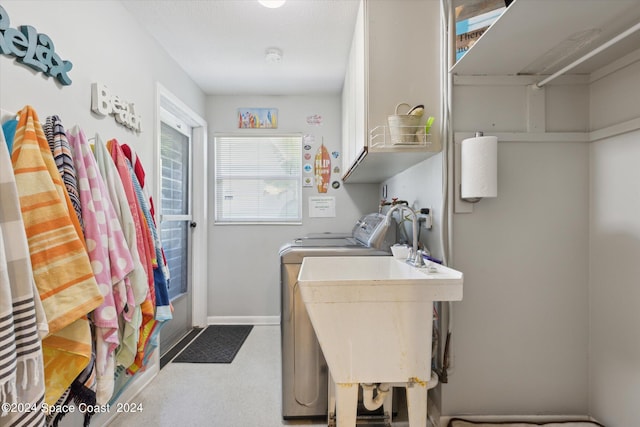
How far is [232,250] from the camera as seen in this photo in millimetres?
3141

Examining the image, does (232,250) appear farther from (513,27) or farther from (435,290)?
(513,27)

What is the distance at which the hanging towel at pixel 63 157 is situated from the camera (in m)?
1.17

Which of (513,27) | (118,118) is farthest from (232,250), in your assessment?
(513,27)

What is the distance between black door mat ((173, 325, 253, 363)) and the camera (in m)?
2.39

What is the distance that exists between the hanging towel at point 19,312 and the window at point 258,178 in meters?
2.25

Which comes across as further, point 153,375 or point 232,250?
point 232,250

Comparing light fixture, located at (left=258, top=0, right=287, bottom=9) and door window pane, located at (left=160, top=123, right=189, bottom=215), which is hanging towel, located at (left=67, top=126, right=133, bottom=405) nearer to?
light fixture, located at (left=258, top=0, right=287, bottom=9)

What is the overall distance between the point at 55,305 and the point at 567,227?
7.03 feet

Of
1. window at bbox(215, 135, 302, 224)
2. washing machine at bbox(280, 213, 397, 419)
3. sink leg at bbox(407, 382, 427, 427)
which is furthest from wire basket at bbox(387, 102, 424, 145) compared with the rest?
window at bbox(215, 135, 302, 224)

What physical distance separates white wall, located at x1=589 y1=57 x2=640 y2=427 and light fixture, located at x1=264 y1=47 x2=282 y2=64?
1899 millimetres

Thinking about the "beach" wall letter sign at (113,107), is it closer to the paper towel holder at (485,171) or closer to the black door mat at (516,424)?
the paper towel holder at (485,171)

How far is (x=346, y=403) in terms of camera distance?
1.22 m

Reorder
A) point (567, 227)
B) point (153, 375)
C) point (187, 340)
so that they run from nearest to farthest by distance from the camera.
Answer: point (567, 227) → point (153, 375) → point (187, 340)

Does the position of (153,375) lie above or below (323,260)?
below
